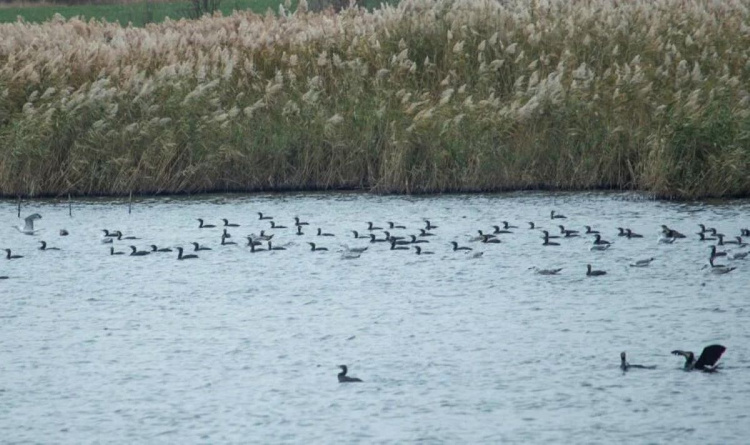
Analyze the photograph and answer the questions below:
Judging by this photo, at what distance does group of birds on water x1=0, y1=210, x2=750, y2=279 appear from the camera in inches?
595

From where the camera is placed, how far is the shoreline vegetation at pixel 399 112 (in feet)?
61.7

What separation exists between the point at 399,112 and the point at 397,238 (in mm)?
4175

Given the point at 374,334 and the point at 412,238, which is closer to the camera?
the point at 374,334

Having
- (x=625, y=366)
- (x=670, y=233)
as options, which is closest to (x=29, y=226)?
(x=670, y=233)

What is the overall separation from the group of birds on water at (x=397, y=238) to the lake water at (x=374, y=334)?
0.12 m

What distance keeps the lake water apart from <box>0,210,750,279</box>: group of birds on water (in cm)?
12

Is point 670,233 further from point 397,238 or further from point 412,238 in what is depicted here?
point 397,238

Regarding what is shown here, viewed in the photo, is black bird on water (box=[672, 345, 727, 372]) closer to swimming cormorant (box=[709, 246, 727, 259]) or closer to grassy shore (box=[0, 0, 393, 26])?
swimming cormorant (box=[709, 246, 727, 259])

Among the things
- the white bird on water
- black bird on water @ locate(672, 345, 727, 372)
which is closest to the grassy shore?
the white bird on water

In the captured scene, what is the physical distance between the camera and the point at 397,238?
51.0 feet

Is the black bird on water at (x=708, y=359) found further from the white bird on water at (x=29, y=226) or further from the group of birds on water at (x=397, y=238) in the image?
the white bird on water at (x=29, y=226)

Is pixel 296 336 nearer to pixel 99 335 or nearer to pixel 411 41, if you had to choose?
pixel 99 335

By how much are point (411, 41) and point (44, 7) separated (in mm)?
35523

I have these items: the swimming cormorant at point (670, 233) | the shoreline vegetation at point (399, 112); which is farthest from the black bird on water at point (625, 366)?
the shoreline vegetation at point (399, 112)
